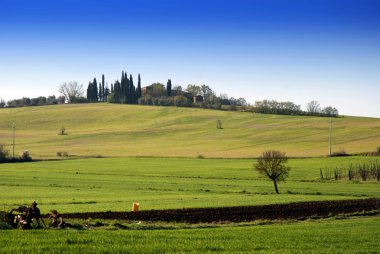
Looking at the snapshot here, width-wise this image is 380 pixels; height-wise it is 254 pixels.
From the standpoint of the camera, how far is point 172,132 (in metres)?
147

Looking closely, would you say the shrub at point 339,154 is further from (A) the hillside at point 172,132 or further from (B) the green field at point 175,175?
(A) the hillside at point 172,132

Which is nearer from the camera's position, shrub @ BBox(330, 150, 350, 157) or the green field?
the green field

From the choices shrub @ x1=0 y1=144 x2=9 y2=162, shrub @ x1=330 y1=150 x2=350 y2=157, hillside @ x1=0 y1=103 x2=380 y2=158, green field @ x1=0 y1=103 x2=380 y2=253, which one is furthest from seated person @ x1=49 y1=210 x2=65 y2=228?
hillside @ x1=0 y1=103 x2=380 y2=158

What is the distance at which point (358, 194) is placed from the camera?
56125mm

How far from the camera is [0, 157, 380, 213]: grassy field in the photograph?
46531mm

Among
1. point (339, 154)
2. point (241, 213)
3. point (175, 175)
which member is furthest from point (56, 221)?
point (339, 154)

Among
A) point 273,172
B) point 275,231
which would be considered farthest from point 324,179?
point 275,231

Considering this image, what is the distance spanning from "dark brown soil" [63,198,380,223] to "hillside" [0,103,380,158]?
62.3 meters

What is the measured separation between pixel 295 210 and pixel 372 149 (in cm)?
6635

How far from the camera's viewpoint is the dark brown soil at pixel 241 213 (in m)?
34.3

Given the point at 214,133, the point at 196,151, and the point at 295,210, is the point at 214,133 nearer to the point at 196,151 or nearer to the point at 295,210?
the point at 196,151

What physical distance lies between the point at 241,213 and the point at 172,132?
110 meters

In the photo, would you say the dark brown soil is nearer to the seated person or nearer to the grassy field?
the grassy field

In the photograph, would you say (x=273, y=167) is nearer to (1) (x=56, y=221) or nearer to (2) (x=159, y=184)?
(2) (x=159, y=184)
